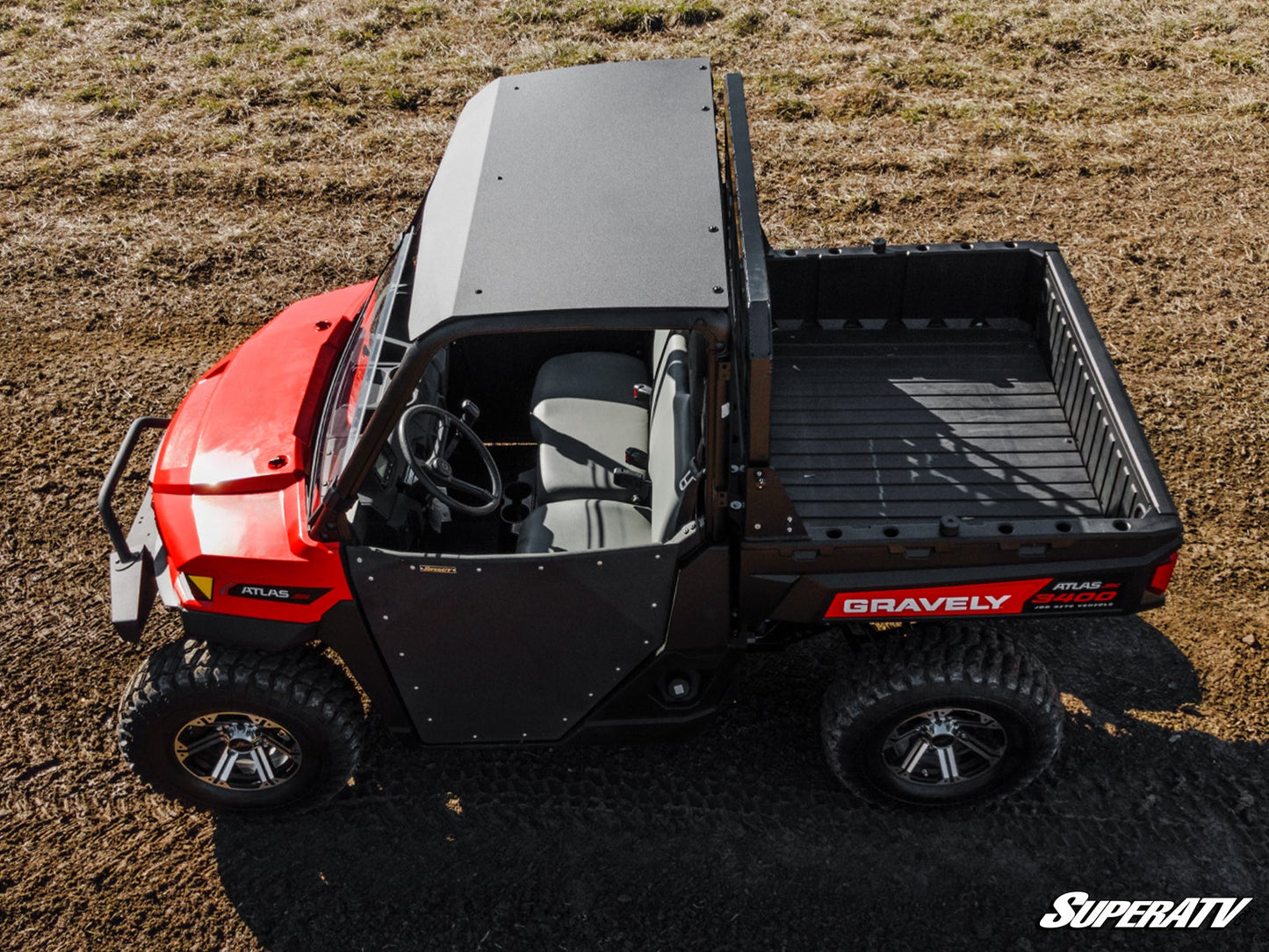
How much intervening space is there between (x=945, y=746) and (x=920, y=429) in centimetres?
118

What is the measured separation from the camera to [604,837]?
13.0ft

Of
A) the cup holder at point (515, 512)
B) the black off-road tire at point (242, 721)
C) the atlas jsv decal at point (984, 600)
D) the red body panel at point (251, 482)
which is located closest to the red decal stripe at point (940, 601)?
the atlas jsv decal at point (984, 600)

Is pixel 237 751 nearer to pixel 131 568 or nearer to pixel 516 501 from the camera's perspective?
pixel 131 568

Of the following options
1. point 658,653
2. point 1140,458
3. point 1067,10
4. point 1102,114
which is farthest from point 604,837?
point 1067,10

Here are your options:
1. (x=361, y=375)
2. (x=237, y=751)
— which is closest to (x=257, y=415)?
(x=361, y=375)

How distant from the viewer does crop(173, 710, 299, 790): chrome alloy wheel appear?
3.72 m

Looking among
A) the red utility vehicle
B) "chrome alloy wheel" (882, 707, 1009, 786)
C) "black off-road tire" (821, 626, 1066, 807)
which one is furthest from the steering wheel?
"chrome alloy wheel" (882, 707, 1009, 786)

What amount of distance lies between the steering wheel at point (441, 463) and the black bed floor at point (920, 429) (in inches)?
42.2

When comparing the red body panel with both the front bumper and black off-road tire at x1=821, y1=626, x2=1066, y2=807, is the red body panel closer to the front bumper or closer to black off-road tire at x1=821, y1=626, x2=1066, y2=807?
the front bumper

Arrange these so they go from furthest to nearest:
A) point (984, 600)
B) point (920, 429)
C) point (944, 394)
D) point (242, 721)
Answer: point (944, 394) < point (920, 429) < point (242, 721) < point (984, 600)

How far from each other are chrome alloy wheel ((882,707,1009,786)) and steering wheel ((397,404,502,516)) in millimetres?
1627

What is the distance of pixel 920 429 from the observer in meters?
4.14

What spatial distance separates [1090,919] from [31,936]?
3635mm

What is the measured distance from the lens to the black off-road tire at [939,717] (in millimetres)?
3578
